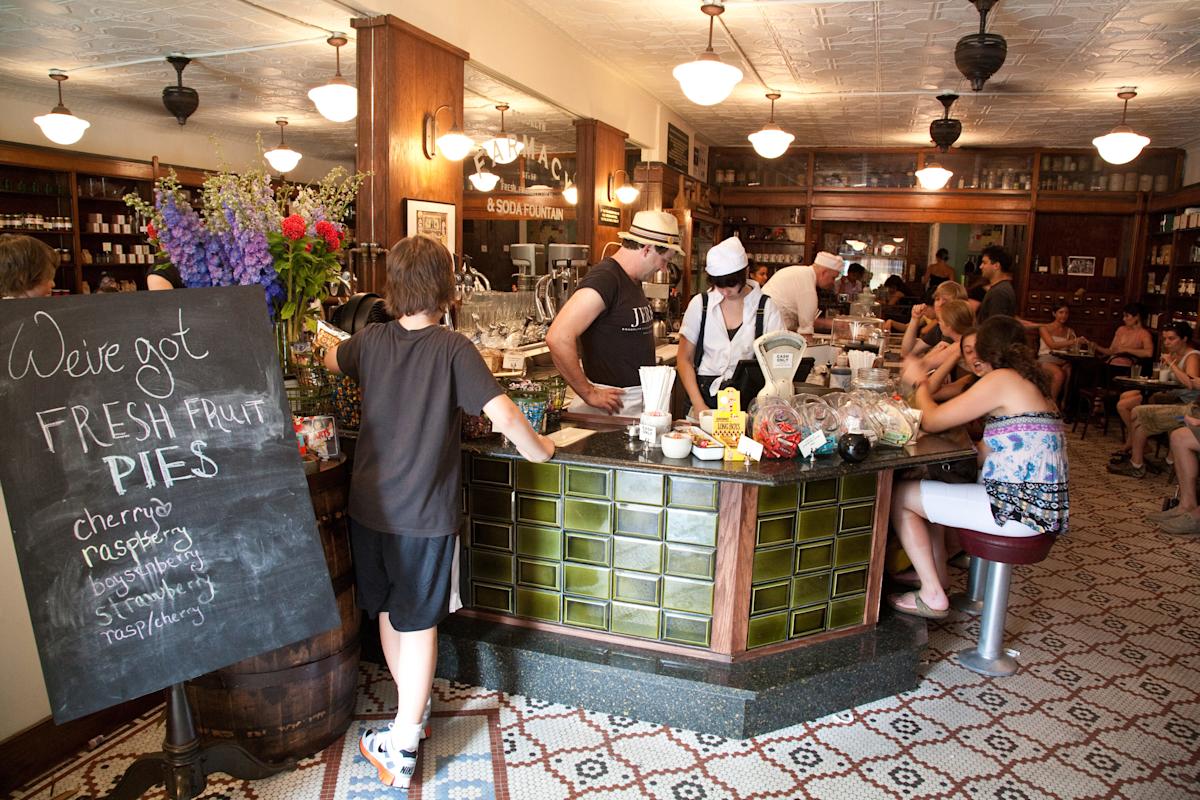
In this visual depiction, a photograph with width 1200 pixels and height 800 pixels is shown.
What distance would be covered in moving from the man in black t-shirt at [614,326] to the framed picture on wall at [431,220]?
4.58 feet

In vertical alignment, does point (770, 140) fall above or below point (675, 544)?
above

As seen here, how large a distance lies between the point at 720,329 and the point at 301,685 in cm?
264

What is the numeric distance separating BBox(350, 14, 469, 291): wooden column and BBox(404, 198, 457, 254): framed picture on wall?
0.04 m

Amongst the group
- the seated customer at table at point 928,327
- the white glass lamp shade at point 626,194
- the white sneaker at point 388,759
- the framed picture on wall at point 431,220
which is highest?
the white glass lamp shade at point 626,194

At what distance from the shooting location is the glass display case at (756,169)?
1205 centimetres

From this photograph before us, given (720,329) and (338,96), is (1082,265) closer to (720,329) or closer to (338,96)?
(720,329)

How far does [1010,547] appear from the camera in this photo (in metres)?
3.44

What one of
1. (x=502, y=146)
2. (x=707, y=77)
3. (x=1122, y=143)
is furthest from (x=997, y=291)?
(x=502, y=146)

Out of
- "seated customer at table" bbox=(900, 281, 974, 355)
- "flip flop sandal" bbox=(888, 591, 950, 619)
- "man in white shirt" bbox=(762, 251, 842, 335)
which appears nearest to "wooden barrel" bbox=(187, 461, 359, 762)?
"flip flop sandal" bbox=(888, 591, 950, 619)

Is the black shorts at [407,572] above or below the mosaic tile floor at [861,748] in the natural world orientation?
above

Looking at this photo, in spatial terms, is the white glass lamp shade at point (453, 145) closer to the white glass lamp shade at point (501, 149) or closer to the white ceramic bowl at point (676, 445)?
the white glass lamp shade at point (501, 149)

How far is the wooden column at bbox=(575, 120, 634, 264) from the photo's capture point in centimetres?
780

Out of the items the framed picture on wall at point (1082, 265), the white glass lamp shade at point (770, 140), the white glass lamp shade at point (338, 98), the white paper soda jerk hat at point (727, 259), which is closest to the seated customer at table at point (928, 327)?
the white glass lamp shade at point (770, 140)

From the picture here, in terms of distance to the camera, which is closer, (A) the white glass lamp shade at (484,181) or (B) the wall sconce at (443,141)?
(B) the wall sconce at (443,141)
